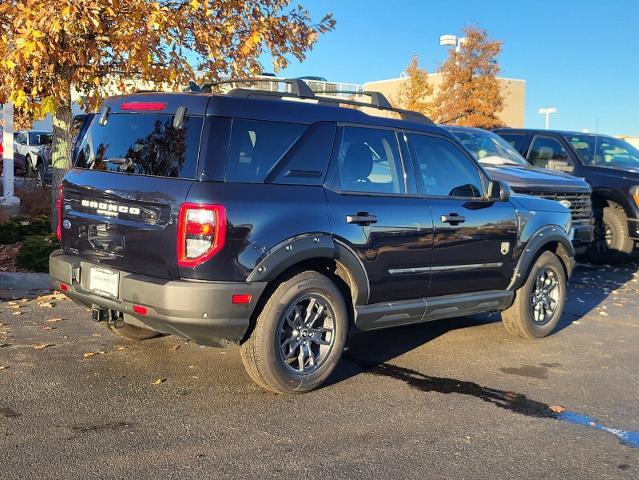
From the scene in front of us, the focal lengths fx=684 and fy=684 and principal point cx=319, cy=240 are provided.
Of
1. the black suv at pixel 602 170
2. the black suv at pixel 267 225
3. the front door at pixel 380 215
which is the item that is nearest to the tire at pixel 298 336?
the black suv at pixel 267 225

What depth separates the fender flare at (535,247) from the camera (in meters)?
6.23

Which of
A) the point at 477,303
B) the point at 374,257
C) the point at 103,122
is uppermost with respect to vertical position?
the point at 103,122

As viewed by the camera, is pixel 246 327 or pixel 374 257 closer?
pixel 246 327

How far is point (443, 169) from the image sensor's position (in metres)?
5.72

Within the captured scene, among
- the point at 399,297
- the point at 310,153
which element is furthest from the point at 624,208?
the point at 310,153

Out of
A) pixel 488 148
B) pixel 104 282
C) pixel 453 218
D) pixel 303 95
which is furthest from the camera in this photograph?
pixel 488 148

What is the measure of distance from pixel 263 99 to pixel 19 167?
825 inches

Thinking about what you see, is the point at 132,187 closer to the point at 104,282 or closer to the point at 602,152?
the point at 104,282

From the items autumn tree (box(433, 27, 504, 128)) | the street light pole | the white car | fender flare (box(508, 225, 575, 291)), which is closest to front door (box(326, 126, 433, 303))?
fender flare (box(508, 225, 575, 291))

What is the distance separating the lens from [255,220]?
4250 mm

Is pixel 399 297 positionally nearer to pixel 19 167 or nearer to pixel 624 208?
pixel 624 208

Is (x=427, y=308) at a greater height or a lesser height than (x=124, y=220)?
lesser

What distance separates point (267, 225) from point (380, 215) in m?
1.01

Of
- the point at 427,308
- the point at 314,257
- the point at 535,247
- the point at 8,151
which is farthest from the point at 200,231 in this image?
the point at 8,151
